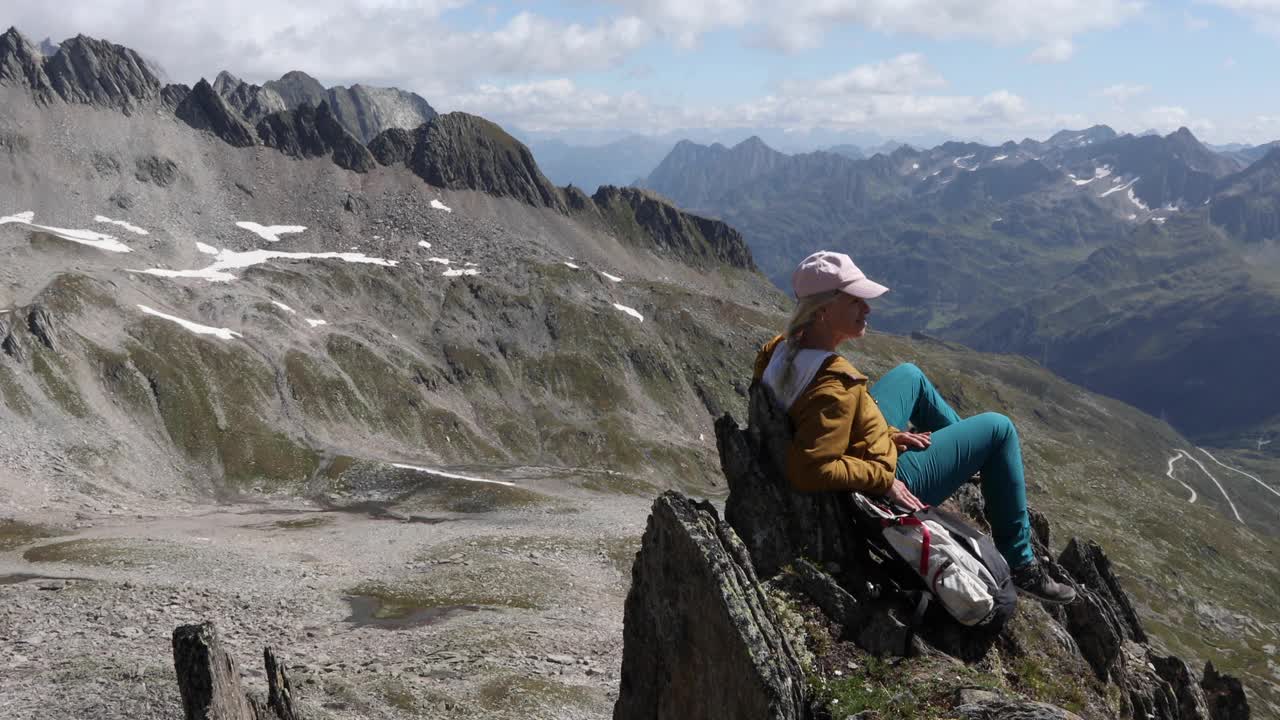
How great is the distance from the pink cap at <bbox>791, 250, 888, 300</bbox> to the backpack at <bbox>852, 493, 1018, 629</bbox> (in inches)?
117

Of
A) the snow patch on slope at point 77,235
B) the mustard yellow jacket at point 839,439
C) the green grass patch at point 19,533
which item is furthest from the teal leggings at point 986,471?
the snow patch on slope at point 77,235

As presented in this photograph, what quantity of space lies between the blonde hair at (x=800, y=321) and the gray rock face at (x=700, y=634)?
2393mm

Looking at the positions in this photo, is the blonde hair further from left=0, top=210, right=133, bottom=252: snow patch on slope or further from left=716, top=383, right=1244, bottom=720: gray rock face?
left=0, top=210, right=133, bottom=252: snow patch on slope

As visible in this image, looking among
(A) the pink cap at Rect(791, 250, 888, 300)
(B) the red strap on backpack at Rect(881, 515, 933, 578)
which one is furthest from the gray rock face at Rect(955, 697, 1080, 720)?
(A) the pink cap at Rect(791, 250, 888, 300)

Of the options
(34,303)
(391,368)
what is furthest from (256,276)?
(34,303)

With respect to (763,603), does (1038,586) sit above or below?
below

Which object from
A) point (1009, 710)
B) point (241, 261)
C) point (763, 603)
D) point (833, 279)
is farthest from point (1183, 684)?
point (241, 261)

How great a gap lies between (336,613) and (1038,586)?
41.0 meters

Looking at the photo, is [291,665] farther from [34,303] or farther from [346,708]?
[34,303]

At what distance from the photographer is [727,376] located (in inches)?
7830

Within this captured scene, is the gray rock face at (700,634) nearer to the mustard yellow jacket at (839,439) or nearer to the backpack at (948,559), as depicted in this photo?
the mustard yellow jacket at (839,439)

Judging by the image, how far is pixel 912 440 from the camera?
12.4m

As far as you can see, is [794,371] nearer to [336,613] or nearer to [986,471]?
[986,471]

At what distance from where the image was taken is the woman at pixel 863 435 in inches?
453
